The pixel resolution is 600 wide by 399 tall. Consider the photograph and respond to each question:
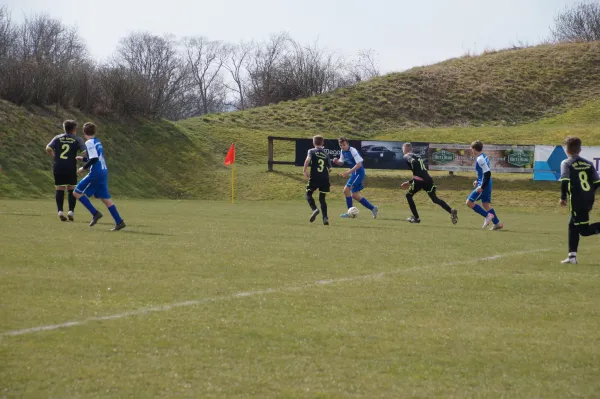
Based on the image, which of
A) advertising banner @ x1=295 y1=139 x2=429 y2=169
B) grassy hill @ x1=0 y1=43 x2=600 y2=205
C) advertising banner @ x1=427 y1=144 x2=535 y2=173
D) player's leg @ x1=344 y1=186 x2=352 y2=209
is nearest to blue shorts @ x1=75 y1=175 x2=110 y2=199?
player's leg @ x1=344 y1=186 x2=352 y2=209

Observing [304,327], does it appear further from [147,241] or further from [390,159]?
[390,159]

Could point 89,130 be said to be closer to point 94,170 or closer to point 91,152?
point 91,152

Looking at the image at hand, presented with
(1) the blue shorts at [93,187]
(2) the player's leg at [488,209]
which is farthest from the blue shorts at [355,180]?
(1) the blue shorts at [93,187]

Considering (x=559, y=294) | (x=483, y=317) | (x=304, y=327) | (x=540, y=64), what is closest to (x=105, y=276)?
(x=304, y=327)

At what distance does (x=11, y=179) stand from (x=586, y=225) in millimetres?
24573

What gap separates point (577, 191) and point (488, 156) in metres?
24.8

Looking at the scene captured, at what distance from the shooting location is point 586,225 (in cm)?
1159

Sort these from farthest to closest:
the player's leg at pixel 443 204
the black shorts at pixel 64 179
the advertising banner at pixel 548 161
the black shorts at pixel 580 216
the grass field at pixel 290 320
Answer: the advertising banner at pixel 548 161
the player's leg at pixel 443 204
the black shorts at pixel 64 179
the black shorts at pixel 580 216
the grass field at pixel 290 320

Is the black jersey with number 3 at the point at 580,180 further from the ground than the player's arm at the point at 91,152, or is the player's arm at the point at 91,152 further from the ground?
the player's arm at the point at 91,152

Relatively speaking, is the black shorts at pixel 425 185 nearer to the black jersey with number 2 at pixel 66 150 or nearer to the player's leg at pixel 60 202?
the black jersey with number 2 at pixel 66 150

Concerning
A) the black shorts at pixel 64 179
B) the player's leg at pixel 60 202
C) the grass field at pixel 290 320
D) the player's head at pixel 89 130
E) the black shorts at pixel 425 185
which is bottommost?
the grass field at pixel 290 320

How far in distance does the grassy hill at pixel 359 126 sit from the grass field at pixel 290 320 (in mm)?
21073

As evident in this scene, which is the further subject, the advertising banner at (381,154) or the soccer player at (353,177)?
the advertising banner at (381,154)

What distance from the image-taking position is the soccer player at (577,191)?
38.0 ft
